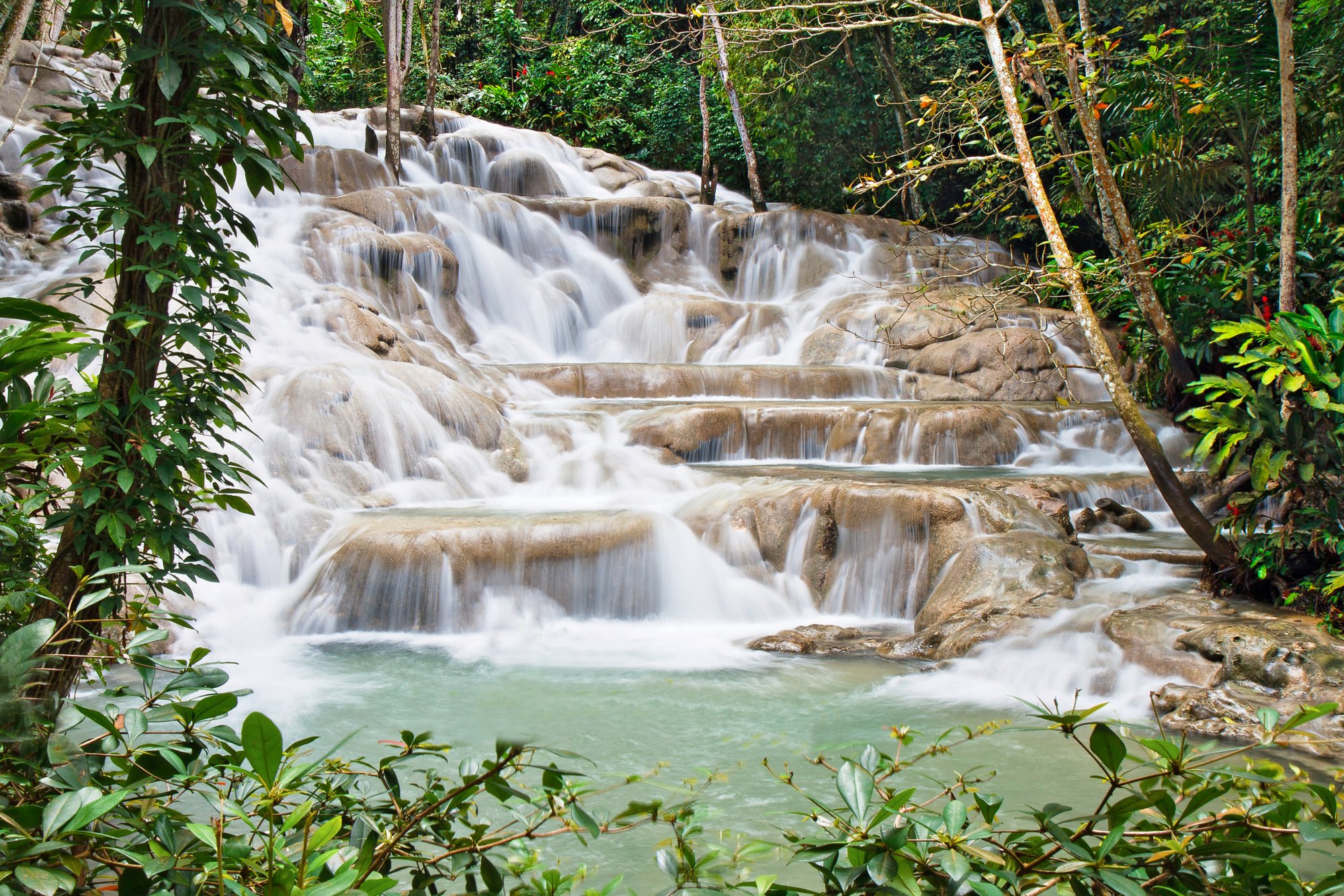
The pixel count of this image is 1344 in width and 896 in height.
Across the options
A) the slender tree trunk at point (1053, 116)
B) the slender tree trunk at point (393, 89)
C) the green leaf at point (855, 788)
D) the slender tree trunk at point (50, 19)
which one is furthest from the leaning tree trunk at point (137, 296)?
the slender tree trunk at point (393, 89)

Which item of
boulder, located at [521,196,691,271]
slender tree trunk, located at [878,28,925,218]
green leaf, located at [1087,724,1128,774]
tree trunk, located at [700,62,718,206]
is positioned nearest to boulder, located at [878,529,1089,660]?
green leaf, located at [1087,724,1128,774]

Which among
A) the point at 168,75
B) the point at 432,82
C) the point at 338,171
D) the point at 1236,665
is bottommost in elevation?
the point at 1236,665

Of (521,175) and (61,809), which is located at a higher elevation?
(521,175)

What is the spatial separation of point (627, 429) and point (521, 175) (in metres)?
10.6

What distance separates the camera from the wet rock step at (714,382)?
11398 mm

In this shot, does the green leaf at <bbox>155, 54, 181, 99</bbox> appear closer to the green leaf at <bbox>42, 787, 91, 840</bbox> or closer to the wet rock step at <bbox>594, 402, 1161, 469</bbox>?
the green leaf at <bbox>42, 787, 91, 840</bbox>

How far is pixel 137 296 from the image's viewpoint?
2.08 m

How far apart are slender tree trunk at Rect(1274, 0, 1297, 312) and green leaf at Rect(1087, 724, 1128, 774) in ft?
20.0

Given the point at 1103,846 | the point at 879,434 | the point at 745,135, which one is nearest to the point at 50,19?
the point at 745,135

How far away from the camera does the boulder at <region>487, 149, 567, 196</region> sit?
18344mm

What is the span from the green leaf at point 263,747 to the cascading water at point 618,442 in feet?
14.4

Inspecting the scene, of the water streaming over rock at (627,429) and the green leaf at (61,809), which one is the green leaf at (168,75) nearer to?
the water streaming over rock at (627,429)

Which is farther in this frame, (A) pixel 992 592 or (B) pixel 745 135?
(B) pixel 745 135

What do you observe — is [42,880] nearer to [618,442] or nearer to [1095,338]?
[1095,338]
